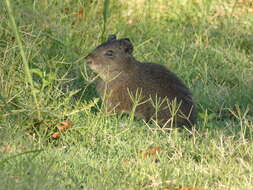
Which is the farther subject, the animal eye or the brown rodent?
the animal eye

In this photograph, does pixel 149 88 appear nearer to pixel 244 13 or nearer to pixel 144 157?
pixel 144 157

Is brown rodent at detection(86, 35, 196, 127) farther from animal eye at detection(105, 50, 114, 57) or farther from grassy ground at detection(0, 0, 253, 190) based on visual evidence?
grassy ground at detection(0, 0, 253, 190)

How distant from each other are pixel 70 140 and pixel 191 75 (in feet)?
8.74

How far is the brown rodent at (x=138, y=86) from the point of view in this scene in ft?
20.3

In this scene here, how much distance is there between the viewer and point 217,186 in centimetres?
A: 436

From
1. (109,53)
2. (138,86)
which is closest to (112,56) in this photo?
(109,53)

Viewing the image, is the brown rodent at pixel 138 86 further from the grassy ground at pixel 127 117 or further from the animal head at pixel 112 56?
the grassy ground at pixel 127 117

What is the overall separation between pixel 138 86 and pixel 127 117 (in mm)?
321

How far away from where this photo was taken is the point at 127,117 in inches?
255

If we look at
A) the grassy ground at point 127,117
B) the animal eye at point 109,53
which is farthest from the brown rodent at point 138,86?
the grassy ground at point 127,117

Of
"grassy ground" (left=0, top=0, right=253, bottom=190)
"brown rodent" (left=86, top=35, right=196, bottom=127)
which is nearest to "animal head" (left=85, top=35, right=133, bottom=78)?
"brown rodent" (left=86, top=35, right=196, bottom=127)

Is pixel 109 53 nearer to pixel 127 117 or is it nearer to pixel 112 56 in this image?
pixel 112 56

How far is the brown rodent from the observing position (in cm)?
618

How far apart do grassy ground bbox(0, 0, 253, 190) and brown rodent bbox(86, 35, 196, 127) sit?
21 centimetres
